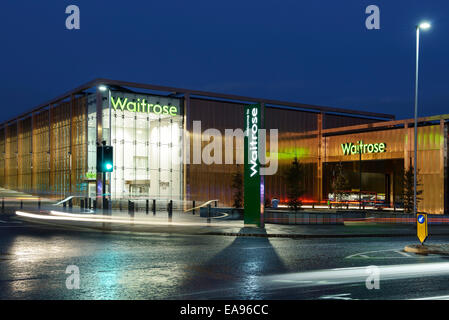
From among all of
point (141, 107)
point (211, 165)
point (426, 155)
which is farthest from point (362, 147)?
point (141, 107)

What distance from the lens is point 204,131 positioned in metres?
52.4

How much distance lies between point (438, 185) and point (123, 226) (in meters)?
33.6

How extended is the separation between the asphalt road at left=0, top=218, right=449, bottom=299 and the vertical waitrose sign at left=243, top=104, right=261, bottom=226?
17.3 ft

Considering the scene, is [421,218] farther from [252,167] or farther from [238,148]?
[238,148]

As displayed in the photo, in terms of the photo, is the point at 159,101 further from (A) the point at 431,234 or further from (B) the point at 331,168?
(A) the point at 431,234

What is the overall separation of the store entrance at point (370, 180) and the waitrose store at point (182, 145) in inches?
13.7

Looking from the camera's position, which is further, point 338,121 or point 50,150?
point 338,121

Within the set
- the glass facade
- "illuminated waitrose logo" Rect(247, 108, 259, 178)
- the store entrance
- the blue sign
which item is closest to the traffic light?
"illuminated waitrose logo" Rect(247, 108, 259, 178)

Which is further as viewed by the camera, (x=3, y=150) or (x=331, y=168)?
(x=3, y=150)

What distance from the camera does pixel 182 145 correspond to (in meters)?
51.7

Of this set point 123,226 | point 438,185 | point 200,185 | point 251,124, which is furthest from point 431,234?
point 200,185

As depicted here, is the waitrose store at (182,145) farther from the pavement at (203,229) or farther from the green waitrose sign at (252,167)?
the green waitrose sign at (252,167)

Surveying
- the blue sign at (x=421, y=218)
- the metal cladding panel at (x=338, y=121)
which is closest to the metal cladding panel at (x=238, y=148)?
the metal cladding panel at (x=338, y=121)

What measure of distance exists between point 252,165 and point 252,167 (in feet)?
0.31
